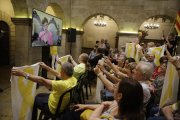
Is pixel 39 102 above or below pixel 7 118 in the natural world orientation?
above

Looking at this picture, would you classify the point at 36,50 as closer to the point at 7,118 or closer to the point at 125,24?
the point at 7,118

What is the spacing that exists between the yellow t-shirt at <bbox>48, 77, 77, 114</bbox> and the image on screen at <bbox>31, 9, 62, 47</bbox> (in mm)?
2586

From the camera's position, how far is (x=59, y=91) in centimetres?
285

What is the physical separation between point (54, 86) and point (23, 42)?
14.4ft

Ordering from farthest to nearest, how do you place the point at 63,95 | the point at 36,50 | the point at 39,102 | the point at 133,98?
the point at 36,50
the point at 39,102
the point at 63,95
the point at 133,98

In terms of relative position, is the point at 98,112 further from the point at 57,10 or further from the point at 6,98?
the point at 57,10

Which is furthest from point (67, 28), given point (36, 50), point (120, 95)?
point (120, 95)

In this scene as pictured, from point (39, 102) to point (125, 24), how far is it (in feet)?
25.2

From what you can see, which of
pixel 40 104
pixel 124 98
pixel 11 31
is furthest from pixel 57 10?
pixel 124 98

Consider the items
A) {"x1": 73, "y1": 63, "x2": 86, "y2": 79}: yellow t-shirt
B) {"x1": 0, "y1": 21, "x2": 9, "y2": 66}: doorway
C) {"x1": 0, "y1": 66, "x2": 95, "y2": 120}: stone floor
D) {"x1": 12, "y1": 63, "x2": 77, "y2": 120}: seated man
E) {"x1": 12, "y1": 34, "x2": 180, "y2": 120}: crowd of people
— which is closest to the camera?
{"x1": 12, "y1": 34, "x2": 180, "y2": 120}: crowd of people

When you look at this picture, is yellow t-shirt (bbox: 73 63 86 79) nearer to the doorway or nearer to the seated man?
the seated man

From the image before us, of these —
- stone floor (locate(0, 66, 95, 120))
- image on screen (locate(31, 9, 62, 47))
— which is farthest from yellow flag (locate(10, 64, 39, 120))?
image on screen (locate(31, 9, 62, 47))

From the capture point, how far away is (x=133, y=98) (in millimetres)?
1613

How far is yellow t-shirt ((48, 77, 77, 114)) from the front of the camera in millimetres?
2798
